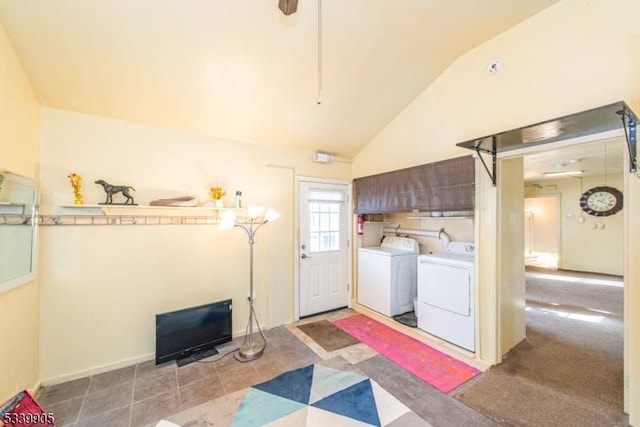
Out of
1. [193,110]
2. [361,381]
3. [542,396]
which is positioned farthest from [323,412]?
[193,110]

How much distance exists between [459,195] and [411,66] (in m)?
1.47

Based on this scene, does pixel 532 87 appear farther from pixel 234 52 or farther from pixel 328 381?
pixel 328 381

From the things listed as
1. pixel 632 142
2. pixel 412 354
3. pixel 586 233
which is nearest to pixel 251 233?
pixel 412 354

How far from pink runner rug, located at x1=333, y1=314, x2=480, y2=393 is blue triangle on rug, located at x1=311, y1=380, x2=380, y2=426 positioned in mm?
599

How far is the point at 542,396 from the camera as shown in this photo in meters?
2.11

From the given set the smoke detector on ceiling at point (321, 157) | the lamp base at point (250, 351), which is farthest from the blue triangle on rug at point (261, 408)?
the smoke detector on ceiling at point (321, 157)

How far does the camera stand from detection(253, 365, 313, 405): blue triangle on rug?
7.07 feet

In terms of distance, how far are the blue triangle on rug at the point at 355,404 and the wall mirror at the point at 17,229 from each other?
2422mm

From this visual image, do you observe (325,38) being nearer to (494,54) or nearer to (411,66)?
(411,66)

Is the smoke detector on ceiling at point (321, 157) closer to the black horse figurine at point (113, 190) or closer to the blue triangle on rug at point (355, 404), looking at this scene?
the black horse figurine at point (113, 190)

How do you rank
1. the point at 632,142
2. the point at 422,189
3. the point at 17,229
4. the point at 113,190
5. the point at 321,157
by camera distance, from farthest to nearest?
the point at 321,157
the point at 422,189
the point at 113,190
the point at 17,229
the point at 632,142

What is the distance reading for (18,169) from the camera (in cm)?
199

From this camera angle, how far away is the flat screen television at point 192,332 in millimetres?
2611

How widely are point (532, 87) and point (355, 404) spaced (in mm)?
3040
